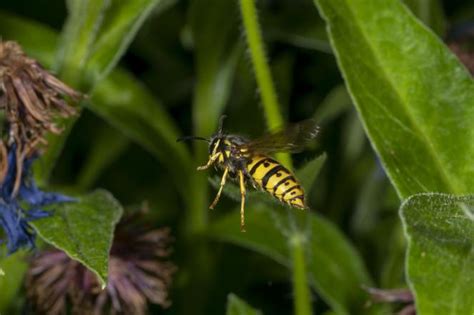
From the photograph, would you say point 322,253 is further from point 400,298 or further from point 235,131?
point 235,131

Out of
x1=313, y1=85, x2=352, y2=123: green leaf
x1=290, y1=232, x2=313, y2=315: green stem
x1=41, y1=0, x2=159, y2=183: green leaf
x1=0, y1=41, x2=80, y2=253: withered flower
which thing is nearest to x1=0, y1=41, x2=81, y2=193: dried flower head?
x1=0, y1=41, x2=80, y2=253: withered flower

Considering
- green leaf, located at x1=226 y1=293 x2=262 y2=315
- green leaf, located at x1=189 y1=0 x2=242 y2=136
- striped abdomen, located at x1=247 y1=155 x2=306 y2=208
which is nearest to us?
striped abdomen, located at x1=247 y1=155 x2=306 y2=208

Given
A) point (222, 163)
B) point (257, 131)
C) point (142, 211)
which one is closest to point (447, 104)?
point (222, 163)

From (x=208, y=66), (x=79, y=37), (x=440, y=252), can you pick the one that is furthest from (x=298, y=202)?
(x=208, y=66)

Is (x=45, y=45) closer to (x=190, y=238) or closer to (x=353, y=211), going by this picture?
(x=190, y=238)

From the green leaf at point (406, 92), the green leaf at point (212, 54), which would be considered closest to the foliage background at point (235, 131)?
the green leaf at point (212, 54)

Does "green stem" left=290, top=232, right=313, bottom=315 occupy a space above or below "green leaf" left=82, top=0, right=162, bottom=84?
below

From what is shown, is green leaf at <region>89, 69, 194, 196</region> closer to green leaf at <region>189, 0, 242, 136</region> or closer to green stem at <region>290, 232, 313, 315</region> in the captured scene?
green leaf at <region>189, 0, 242, 136</region>

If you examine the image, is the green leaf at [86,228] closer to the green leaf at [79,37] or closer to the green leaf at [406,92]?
the green leaf at [79,37]
